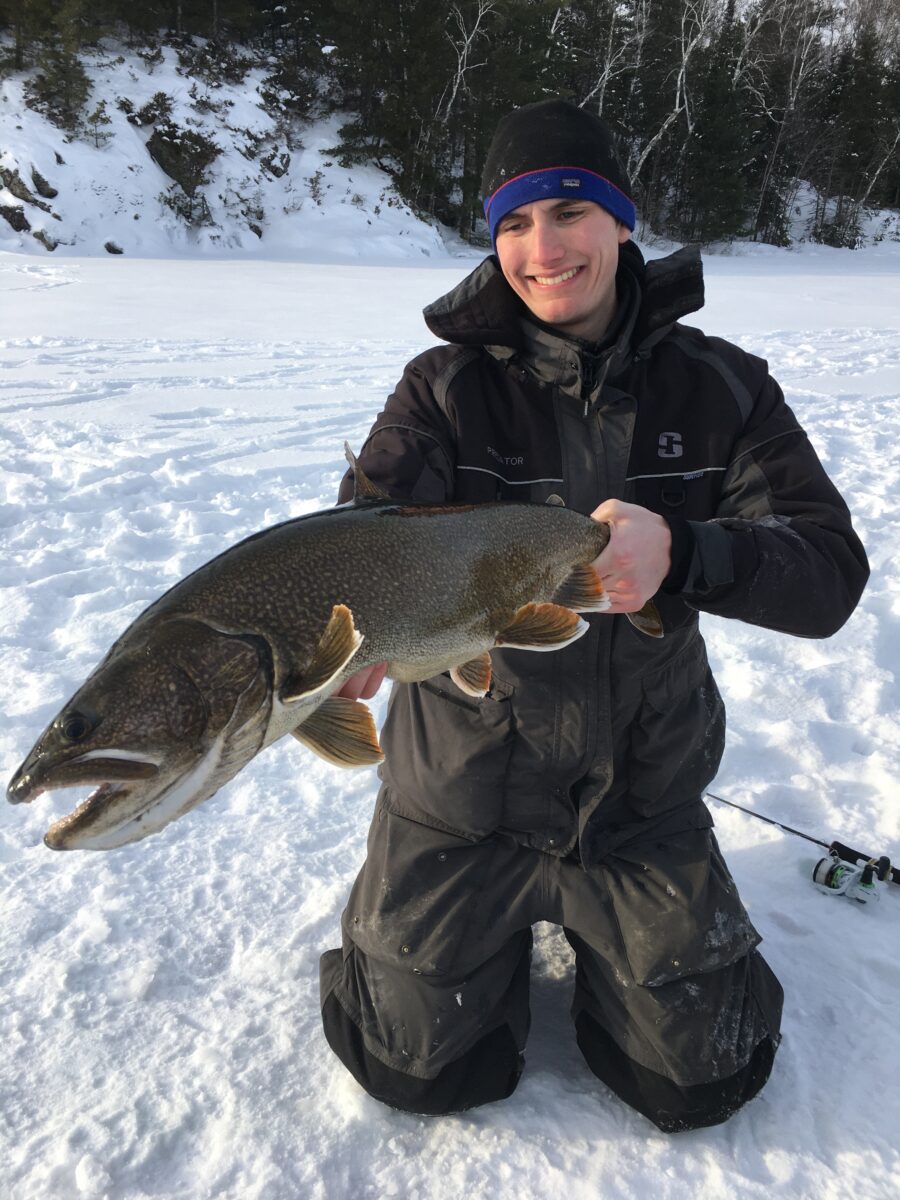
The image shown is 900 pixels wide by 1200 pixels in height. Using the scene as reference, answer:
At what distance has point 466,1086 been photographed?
203cm

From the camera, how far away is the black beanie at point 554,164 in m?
2.29

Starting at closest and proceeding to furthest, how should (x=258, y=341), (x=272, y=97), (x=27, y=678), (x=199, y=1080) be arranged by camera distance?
(x=199, y=1080) → (x=27, y=678) → (x=258, y=341) → (x=272, y=97)

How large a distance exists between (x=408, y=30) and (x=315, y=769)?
31.5 meters

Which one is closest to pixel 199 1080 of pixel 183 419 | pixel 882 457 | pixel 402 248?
pixel 183 419

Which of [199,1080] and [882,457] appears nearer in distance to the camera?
[199,1080]

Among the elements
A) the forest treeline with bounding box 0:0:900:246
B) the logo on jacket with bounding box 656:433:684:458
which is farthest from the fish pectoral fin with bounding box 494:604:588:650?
the forest treeline with bounding box 0:0:900:246

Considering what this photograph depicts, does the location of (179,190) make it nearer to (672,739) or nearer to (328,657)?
(672,739)

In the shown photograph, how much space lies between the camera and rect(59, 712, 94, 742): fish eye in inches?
52.1

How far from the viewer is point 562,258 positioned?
224cm

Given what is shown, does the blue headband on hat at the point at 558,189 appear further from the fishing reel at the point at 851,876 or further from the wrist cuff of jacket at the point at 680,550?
the fishing reel at the point at 851,876

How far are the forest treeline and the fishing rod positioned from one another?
1029 inches

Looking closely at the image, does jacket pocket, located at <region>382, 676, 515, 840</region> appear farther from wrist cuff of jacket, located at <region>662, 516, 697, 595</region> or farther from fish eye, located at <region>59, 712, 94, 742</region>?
fish eye, located at <region>59, 712, 94, 742</region>

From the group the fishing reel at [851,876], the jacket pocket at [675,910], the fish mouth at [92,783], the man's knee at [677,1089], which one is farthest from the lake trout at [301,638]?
the fishing reel at [851,876]

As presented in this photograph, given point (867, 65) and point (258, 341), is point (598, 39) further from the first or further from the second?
point (258, 341)
